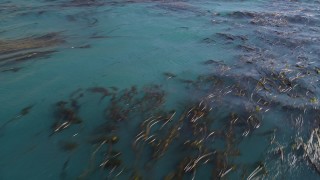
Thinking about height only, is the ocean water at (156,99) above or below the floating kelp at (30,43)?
below

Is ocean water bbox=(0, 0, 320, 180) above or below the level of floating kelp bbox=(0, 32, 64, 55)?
below

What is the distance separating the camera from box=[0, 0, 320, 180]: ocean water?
3.18 m

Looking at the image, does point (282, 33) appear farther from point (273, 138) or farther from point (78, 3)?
point (78, 3)

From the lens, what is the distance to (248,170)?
10.3ft

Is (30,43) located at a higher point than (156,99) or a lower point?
higher

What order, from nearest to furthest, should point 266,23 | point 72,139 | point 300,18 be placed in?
point 72,139
point 266,23
point 300,18

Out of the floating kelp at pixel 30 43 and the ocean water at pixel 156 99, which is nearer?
the ocean water at pixel 156 99

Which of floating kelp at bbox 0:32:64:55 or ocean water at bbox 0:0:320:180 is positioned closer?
ocean water at bbox 0:0:320:180

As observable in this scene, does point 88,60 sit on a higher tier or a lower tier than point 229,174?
higher

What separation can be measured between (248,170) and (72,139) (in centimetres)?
181

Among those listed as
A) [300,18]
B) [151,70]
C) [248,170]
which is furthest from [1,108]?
[300,18]

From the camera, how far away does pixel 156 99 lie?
13.7 ft

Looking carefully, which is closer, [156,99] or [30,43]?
[156,99]

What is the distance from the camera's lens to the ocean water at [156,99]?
10.4ft
